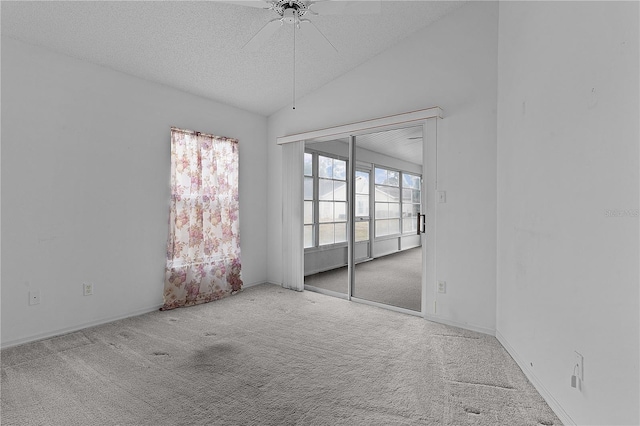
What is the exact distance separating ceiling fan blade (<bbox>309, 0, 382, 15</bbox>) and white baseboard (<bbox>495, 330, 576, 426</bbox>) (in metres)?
2.72

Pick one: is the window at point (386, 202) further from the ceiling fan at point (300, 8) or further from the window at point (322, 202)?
the ceiling fan at point (300, 8)

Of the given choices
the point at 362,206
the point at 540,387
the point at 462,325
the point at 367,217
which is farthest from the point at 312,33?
the point at 540,387

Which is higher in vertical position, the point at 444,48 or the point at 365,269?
the point at 444,48

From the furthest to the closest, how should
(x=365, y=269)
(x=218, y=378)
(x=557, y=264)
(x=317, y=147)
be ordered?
(x=317, y=147), (x=365, y=269), (x=218, y=378), (x=557, y=264)

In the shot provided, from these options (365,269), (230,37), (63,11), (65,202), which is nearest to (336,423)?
(365,269)

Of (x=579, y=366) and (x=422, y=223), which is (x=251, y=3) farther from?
(x=579, y=366)

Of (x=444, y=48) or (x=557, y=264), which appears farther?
(x=444, y=48)

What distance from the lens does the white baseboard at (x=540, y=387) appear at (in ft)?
5.82

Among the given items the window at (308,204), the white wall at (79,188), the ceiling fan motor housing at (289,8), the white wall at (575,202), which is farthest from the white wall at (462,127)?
the white wall at (79,188)

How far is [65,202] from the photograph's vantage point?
9.71 ft

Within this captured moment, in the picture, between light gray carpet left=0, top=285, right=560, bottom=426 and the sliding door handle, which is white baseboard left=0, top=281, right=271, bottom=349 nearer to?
light gray carpet left=0, top=285, right=560, bottom=426

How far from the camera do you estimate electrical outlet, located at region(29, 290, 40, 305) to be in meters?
2.78

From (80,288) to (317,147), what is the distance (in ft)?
10.4

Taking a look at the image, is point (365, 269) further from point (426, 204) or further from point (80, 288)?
point (80, 288)
